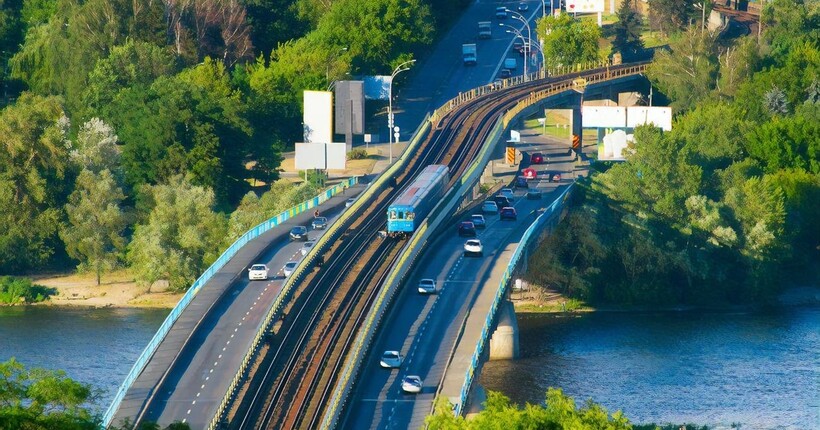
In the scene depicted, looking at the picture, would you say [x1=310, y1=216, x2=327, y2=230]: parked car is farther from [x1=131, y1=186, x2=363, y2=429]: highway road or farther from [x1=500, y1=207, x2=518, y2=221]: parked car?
[x1=500, y1=207, x2=518, y2=221]: parked car

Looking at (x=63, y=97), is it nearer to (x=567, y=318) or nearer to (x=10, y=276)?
(x=10, y=276)

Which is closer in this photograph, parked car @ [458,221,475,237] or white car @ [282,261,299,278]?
white car @ [282,261,299,278]

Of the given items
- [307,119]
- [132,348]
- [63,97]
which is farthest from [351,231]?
[63,97]

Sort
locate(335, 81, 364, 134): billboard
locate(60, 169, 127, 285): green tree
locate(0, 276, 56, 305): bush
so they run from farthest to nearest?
1. locate(335, 81, 364, 134): billboard
2. locate(60, 169, 127, 285): green tree
3. locate(0, 276, 56, 305): bush

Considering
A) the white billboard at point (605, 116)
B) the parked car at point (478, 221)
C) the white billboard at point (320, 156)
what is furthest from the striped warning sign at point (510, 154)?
the parked car at point (478, 221)

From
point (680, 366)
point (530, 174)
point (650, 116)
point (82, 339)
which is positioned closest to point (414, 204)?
point (680, 366)

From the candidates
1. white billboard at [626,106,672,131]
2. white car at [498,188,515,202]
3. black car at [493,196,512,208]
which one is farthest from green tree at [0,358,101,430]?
white billboard at [626,106,672,131]
